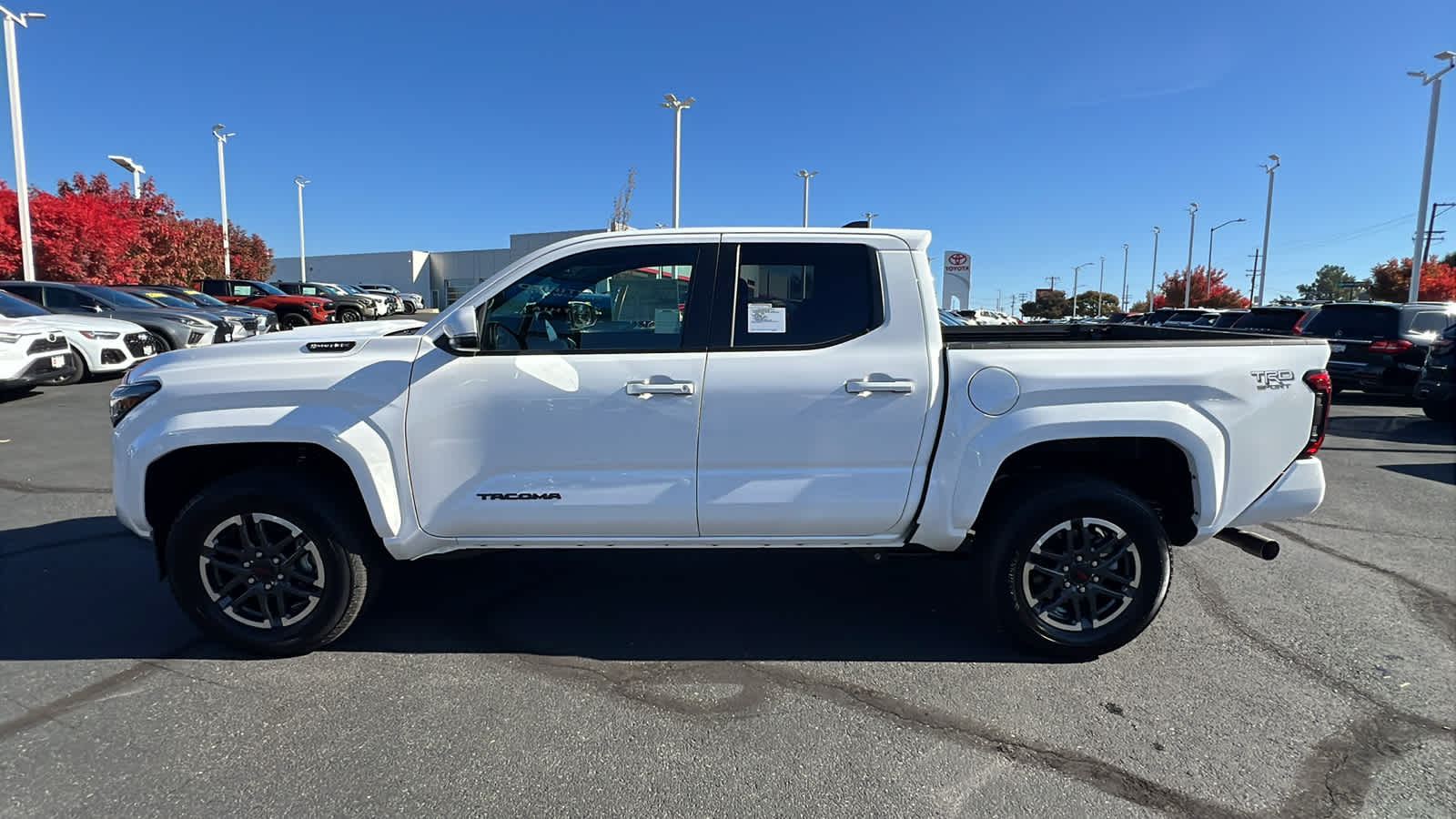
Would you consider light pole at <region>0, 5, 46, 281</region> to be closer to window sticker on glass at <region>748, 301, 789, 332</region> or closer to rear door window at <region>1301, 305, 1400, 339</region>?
window sticker on glass at <region>748, 301, 789, 332</region>

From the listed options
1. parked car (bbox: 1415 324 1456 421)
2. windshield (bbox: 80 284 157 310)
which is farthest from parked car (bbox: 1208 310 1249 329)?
windshield (bbox: 80 284 157 310)

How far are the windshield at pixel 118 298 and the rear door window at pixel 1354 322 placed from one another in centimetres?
1987

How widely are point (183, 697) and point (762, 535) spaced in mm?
2465

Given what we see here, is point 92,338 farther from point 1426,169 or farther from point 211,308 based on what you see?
point 1426,169

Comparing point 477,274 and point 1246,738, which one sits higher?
point 477,274

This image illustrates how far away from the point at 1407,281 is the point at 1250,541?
217 feet

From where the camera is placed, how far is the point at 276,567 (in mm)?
3445

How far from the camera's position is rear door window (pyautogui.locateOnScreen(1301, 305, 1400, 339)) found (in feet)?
38.3

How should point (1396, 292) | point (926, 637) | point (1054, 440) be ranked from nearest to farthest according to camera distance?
point (1054, 440)
point (926, 637)
point (1396, 292)

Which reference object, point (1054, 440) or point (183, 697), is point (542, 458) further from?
point (1054, 440)

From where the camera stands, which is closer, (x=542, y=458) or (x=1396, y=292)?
(x=542, y=458)

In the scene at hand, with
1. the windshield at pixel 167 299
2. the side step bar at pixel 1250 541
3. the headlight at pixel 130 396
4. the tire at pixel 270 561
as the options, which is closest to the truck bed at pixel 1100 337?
the side step bar at pixel 1250 541

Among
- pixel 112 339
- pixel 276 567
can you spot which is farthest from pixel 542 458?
pixel 112 339

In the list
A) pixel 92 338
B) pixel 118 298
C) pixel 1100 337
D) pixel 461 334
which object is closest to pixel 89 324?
pixel 92 338
